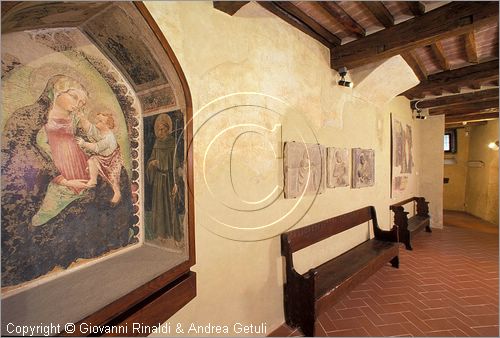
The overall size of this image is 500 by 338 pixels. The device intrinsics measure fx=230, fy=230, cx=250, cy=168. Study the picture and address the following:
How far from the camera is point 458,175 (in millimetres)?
10414

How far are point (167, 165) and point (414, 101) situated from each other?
7.52 metres

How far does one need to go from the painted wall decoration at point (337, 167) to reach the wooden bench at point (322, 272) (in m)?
0.56

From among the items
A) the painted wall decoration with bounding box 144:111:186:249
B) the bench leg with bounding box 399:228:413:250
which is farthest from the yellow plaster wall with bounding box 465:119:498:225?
the painted wall decoration with bounding box 144:111:186:249

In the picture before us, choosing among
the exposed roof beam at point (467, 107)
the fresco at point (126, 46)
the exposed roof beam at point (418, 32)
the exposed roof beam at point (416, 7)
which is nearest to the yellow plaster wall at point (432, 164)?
the exposed roof beam at point (467, 107)

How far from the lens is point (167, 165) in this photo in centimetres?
199

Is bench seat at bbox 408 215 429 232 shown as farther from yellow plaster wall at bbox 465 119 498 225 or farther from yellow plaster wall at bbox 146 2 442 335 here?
yellow plaster wall at bbox 146 2 442 335

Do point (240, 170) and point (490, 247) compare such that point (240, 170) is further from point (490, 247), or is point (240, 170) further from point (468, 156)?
point (468, 156)

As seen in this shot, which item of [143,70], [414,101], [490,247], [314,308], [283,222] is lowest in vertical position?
[490,247]

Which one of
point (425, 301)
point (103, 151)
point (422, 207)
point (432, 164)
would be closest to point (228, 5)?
point (103, 151)

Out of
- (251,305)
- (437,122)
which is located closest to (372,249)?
(251,305)

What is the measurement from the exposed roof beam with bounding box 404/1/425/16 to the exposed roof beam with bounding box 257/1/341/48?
93 centimetres

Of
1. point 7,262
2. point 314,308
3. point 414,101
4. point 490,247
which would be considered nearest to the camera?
point 7,262

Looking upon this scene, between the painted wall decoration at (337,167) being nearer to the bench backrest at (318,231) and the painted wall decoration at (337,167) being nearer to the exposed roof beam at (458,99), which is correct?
the bench backrest at (318,231)

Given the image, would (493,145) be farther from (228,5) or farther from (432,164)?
(228,5)
